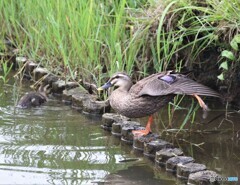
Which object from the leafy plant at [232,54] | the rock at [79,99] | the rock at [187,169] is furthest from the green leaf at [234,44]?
the rock at [79,99]

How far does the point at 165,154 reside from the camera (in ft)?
19.9

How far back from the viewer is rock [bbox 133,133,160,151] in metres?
6.44

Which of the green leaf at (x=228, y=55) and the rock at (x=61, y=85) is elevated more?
the green leaf at (x=228, y=55)

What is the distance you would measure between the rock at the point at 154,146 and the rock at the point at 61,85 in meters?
2.23

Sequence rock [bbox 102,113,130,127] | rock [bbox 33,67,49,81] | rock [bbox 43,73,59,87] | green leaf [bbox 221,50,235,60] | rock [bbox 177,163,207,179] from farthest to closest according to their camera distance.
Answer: rock [bbox 33,67,49,81], rock [bbox 43,73,59,87], rock [bbox 102,113,130,127], green leaf [bbox 221,50,235,60], rock [bbox 177,163,207,179]

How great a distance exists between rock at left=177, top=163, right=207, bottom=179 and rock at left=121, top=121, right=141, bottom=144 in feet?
3.45

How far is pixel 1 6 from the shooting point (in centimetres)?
959

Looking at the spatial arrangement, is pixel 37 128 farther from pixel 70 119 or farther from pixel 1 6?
pixel 1 6

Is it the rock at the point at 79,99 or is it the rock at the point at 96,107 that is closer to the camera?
the rock at the point at 96,107

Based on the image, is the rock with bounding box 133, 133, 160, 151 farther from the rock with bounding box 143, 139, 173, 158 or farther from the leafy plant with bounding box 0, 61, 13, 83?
the leafy plant with bounding box 0, 61, 13, 83

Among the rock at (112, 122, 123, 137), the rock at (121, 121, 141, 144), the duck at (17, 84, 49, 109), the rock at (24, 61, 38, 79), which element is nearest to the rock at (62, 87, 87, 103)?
the duck at (17, 84, 49, 109)

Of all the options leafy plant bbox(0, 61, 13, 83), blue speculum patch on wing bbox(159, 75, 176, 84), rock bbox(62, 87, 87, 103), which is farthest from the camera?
leafy plant bbox(0, 61, 13, 83)

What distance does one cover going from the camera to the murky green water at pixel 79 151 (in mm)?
5746

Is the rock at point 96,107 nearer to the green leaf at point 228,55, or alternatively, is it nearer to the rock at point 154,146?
the rock at point 154,146
